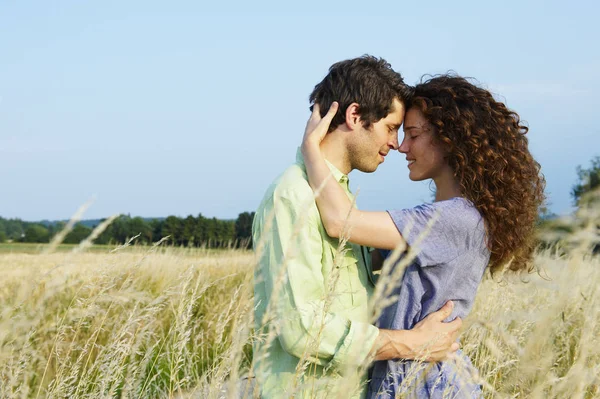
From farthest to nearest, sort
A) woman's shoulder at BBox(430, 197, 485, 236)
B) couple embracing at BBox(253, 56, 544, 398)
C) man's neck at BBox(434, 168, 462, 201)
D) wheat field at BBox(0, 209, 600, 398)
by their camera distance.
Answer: man's neck at BBox(434, 168, 462, 201) → woman's shoulder at BBox(430, 197, 485, 236) → couple embracing at BBox(253, 56, 544, 398) → wheat field at BBox(0, 209, 600, 398)

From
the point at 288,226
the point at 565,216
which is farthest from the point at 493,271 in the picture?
the point at 565,216

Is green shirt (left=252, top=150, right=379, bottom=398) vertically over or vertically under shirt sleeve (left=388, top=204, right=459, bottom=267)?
under

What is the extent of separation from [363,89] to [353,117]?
0.16m

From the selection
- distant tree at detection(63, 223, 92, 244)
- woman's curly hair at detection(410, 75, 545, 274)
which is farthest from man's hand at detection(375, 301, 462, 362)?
distant tree at detection(63, 223, 92, 244)

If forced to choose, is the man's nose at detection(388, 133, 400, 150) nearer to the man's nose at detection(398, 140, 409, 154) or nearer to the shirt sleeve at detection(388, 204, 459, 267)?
the man's nose at detection(398, 140, 409, 154)

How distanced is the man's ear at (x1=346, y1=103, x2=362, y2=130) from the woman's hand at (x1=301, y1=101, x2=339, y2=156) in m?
0.07

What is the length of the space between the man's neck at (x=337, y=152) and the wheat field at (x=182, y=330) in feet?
2.71

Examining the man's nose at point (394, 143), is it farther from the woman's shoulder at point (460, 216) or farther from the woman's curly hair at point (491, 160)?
the woman's shoulder at point (460, 216)

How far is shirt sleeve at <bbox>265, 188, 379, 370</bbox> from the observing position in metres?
2.33

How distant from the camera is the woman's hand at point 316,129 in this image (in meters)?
2.85

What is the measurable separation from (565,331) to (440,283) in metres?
2.79

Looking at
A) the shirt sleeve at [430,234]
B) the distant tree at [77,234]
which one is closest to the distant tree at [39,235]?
the distant tree at [77,234]

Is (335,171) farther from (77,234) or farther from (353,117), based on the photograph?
(77,234)

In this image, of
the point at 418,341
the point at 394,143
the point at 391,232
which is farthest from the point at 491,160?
the point at 418,341
